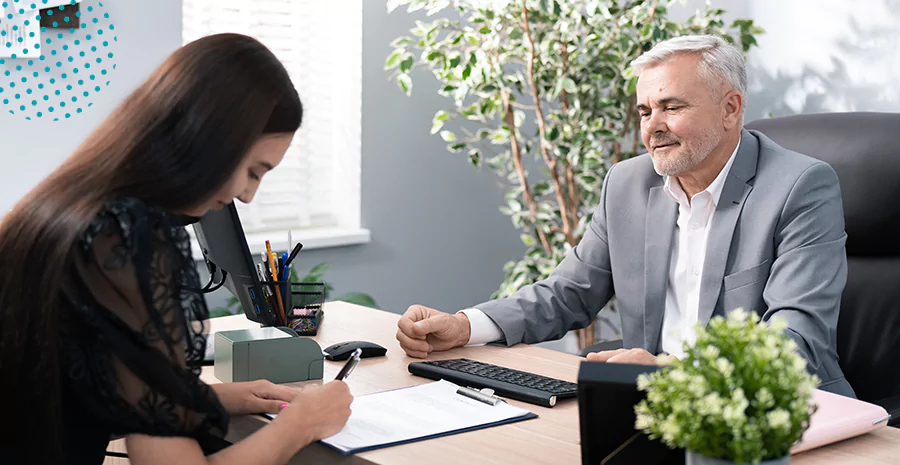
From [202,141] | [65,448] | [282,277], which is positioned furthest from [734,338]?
[282,277]

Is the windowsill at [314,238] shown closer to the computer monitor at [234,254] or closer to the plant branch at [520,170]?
the plant branch at [520,170]

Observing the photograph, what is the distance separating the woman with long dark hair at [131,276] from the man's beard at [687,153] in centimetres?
101

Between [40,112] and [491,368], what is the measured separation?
180 cm

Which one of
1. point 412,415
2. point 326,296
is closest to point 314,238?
point 326,296

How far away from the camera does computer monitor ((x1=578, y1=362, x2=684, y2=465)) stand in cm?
96

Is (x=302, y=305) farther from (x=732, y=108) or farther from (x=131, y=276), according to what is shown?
(x=732, y=108)

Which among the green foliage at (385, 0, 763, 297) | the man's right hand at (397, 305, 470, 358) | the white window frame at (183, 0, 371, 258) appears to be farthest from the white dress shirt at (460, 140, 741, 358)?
the white window frame at (183, 0, 371, 258)

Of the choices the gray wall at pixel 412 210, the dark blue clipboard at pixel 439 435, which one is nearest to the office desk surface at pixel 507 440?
the dark blue clipboard at pixel 439 435

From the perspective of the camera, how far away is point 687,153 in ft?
6.09

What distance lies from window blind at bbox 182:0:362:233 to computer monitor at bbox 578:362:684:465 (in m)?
2.41

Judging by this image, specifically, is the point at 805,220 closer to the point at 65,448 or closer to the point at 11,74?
the point at 65,448

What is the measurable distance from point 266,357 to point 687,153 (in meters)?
0.96

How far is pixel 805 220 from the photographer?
1729 millimetres

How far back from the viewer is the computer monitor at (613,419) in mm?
956
